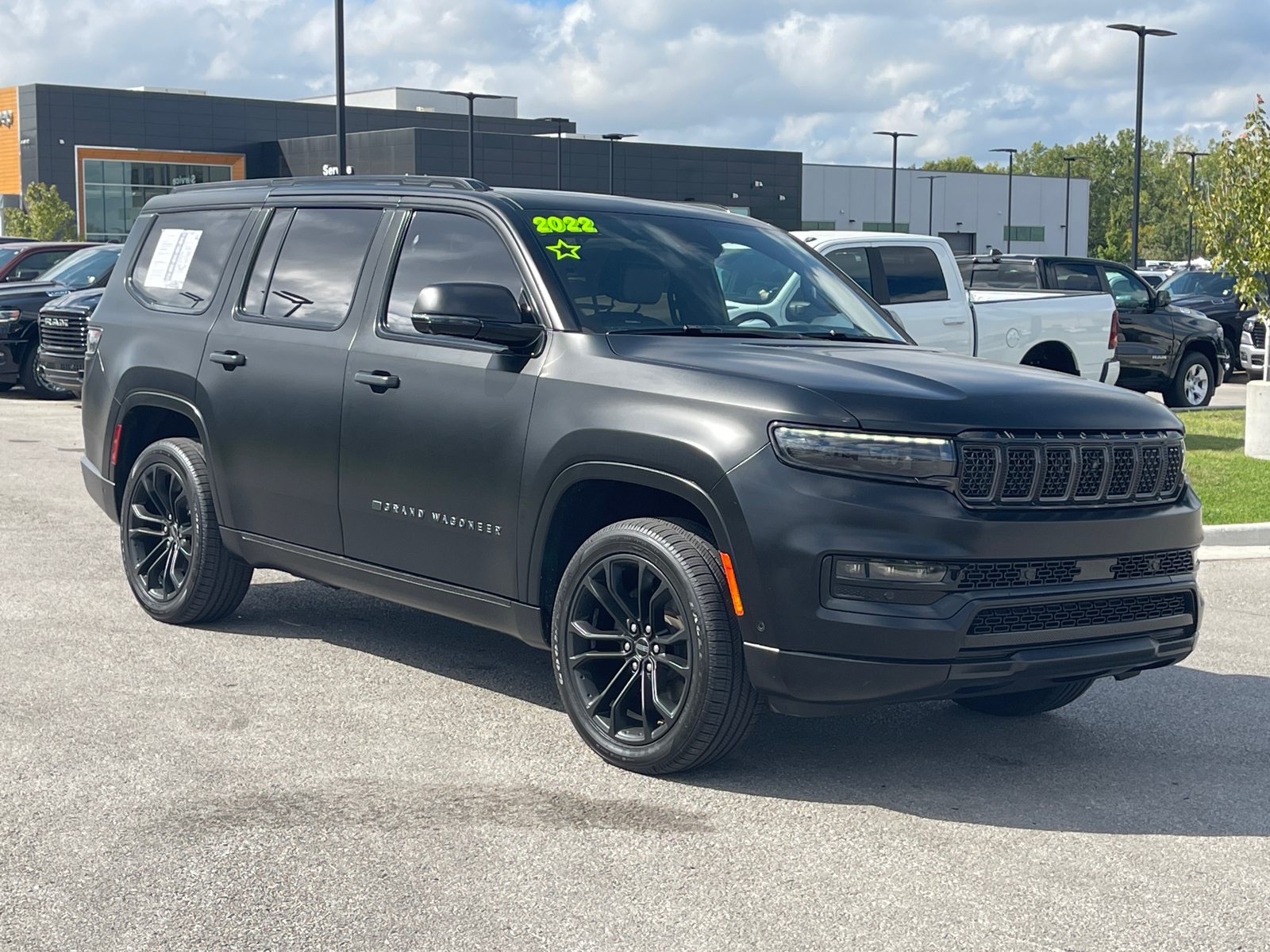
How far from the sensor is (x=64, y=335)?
16.6 metres

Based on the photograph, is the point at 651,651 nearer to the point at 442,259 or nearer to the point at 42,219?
the point at 442,259

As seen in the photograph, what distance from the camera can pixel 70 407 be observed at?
63.6 ft

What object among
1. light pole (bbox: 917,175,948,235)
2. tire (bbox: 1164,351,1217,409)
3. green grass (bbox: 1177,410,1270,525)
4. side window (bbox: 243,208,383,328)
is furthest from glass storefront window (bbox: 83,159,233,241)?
side window (bbox: 243,208,383,328)

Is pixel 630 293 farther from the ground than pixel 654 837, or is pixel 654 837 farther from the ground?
pixel 630 293

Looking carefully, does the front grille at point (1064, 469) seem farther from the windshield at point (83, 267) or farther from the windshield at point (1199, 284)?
the windshield at point (1199, 284)

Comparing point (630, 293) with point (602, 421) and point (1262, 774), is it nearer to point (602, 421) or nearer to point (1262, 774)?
point (602, 421)

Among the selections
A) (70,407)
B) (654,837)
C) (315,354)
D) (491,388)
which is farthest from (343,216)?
(70,407)

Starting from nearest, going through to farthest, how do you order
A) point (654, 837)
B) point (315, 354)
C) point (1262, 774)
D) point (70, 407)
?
point (654, 837), point (1262, 774), point (315, 354), point (70, 407)

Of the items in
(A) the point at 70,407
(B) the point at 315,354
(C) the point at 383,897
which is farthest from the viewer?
(A) the point at 70,407

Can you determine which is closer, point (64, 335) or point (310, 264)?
point (310, 264)

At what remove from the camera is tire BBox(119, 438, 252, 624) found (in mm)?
6977

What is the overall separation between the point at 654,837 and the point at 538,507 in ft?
4.25

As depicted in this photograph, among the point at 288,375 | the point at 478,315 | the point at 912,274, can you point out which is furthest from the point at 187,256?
the point at 912,274

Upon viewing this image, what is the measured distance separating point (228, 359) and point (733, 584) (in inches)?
115
